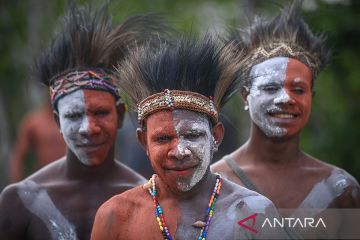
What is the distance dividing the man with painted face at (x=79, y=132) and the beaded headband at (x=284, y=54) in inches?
30.8

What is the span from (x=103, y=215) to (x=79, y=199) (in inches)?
47.2

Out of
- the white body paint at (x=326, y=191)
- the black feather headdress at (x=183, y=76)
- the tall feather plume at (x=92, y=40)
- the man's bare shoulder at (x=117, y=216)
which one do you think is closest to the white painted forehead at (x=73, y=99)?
the tall feather plume at (x=92, y=40)

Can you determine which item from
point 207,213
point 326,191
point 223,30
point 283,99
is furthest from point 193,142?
point 223,30

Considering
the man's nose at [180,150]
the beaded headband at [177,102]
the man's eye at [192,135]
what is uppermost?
the beaded headband at [177,102]

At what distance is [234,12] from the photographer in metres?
14.0

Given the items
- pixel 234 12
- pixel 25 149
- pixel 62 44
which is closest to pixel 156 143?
pixel 62 44

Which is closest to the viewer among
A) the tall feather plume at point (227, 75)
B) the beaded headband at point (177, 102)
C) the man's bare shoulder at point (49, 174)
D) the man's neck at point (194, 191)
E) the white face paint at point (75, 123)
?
the beaded headband at point (177, 102)

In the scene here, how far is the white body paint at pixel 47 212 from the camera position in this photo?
6.75m

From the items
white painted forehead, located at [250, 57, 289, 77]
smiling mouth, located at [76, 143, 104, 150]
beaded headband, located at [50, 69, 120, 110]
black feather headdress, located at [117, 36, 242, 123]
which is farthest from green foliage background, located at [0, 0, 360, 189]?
black feather headdress, located at [117, 36, 242, 123]

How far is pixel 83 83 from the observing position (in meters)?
6.95

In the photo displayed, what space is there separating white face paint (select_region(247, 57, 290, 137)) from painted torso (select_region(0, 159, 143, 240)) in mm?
979

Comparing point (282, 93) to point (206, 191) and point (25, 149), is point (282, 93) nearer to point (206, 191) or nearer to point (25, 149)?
point (206, 191)

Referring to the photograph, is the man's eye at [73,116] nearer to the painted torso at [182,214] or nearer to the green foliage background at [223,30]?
the green foliage background at [223,30]

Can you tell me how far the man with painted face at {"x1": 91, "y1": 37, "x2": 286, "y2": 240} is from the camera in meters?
5.60
